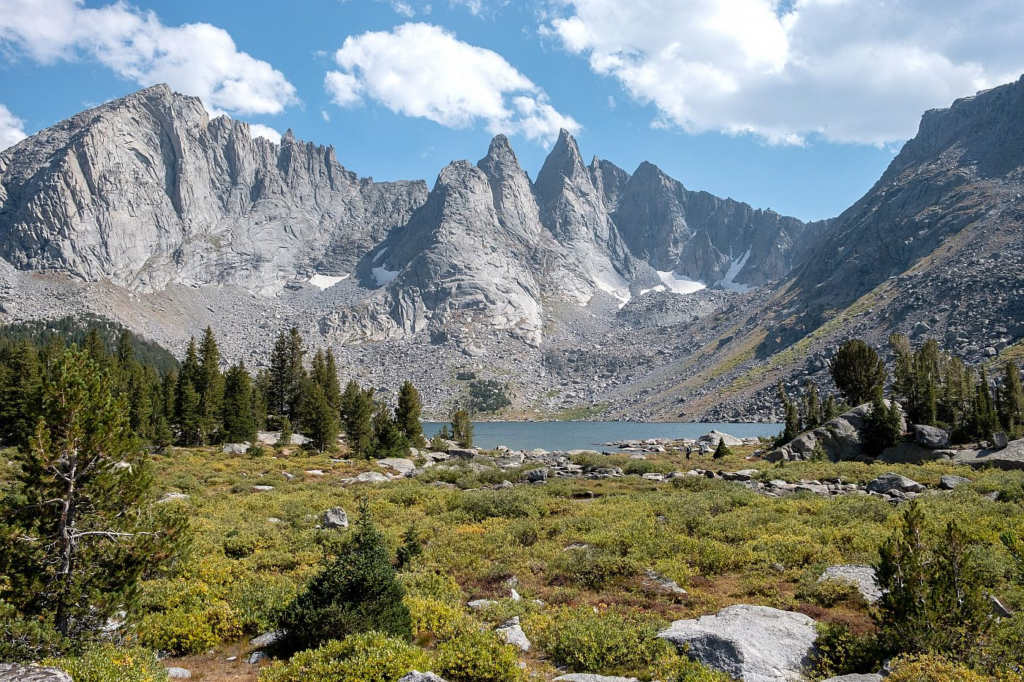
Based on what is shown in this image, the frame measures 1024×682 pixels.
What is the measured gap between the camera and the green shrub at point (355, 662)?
9109mm

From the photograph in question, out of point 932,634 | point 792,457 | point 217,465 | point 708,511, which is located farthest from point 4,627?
point 792,457

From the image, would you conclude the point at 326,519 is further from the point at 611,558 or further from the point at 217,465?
the point at 217,465

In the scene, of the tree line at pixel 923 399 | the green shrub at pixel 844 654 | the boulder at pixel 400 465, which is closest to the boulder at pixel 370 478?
the boulder at pixel 400 465

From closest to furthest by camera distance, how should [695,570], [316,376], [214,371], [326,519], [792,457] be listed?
[695,570], [326,519], [792,457], [214,371], [316,376]

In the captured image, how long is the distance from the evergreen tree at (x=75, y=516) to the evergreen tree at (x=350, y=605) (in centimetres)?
301

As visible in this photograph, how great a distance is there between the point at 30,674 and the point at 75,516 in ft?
12.2

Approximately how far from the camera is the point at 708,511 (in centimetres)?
2484

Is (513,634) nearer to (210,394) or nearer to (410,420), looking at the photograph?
(410,420)

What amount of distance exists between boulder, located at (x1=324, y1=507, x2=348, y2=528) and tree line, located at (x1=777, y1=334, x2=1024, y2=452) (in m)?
45.0

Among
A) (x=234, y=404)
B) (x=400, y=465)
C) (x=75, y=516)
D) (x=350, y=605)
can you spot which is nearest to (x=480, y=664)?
(x=350, y=605)

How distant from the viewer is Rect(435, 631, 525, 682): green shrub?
31.5 feet

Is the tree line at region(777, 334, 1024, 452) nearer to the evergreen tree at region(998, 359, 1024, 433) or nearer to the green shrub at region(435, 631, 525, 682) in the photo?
the evergreen tree at region(998, 359, 1024, 433)

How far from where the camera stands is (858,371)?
6400 centimetres

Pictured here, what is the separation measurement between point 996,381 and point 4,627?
146695mm
